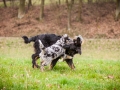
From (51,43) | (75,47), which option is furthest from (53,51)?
(51,43)

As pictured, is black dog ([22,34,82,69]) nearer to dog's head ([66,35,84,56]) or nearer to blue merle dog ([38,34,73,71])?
dog's head ([66,35,84,56])

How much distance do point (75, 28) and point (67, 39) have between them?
2865 cm

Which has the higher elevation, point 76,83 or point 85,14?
point 76,83

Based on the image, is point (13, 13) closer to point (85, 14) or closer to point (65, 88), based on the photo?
point (85, 14)

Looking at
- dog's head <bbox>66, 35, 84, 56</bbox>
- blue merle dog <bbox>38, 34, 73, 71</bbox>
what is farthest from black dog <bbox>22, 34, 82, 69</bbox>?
blue merle dog <bbox>38, 34, 73, 71</bbox>

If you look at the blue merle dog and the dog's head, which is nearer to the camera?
the blue merle dog

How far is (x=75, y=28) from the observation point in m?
39.9

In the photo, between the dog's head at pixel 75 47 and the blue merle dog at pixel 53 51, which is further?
the dog's head at pixel 75 47

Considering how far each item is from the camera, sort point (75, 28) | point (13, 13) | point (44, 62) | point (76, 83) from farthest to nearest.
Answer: point (13, 13) → point (75, 28) → point (44, 62) → point (76, 83)

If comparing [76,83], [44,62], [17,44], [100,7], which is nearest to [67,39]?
[44,62]

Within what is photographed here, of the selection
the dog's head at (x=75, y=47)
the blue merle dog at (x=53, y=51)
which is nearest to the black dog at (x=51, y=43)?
the dog's head at (x=75, y=47)

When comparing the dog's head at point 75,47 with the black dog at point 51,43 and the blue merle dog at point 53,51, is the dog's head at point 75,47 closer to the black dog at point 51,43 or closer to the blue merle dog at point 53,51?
the black dog at point 51,43

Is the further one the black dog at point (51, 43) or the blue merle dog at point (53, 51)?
the black dog at point (51, 43)

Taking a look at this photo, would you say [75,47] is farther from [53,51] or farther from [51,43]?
[51,43]
